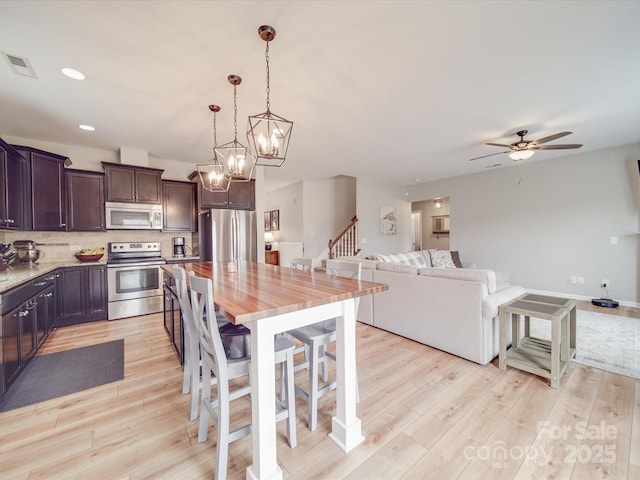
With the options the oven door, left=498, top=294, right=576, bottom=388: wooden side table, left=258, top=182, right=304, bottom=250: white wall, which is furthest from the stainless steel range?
left=498, top=294, right=576, bottom=388: wooden side table

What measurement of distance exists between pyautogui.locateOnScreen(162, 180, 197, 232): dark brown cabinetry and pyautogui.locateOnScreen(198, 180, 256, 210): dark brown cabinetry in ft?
0.77

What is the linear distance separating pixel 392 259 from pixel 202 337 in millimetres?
2928

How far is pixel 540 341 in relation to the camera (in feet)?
8.72

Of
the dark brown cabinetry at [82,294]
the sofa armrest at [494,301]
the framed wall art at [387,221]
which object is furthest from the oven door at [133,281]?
the framed wall art at [387,221]

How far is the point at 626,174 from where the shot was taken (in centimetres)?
438

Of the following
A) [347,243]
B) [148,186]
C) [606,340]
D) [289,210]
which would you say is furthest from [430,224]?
[148,186]

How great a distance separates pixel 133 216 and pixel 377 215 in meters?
5.40

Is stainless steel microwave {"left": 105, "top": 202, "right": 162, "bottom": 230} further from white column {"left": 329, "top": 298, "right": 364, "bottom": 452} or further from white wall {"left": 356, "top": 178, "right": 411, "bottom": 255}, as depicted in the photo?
white wall {"left": 356, "top": 178, "right": 411, "bottom": 255}

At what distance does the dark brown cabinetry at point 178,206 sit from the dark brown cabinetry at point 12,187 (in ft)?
5.22

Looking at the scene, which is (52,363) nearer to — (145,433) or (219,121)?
(145,433)

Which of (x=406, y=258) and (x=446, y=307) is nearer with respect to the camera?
(x=446, y=307)

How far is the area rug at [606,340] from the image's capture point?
2.45 metres

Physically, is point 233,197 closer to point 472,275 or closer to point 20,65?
point 20,65

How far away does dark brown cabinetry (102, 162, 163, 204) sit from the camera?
3.97 metres
